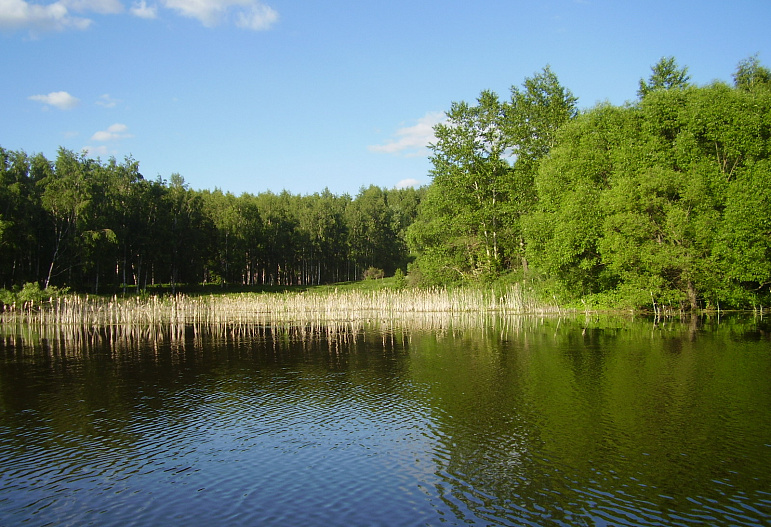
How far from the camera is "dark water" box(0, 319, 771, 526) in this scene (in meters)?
9.03

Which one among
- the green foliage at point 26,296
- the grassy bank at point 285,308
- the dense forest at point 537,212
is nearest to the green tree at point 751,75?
the dense forest at point 537,212

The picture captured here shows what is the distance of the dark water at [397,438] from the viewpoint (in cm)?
903

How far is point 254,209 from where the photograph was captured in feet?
289

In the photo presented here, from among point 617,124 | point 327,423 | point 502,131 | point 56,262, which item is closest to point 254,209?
point 56,262

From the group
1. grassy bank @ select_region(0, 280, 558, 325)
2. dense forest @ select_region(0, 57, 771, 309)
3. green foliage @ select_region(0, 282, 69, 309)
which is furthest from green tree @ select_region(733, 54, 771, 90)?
green foliage @ select_region(0, 282, 69, 309)

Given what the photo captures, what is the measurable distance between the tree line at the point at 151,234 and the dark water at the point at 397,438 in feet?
121

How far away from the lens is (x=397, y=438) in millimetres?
12555

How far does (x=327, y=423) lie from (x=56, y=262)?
2096 inches

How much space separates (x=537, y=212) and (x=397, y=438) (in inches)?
1347

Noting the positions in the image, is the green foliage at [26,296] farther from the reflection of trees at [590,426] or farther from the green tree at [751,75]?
the green tree at [751,75]

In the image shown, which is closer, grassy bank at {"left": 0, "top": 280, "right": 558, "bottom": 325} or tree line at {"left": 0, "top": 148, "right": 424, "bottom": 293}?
grassy bank at {"left": 0, "top": 280, "right": 558, "bottom": 325}

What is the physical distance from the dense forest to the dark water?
1242cm

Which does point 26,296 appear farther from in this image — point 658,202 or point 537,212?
point 658,202

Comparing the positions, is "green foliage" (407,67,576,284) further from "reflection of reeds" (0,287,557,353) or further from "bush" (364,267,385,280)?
"bush" (364,267,385,280)
